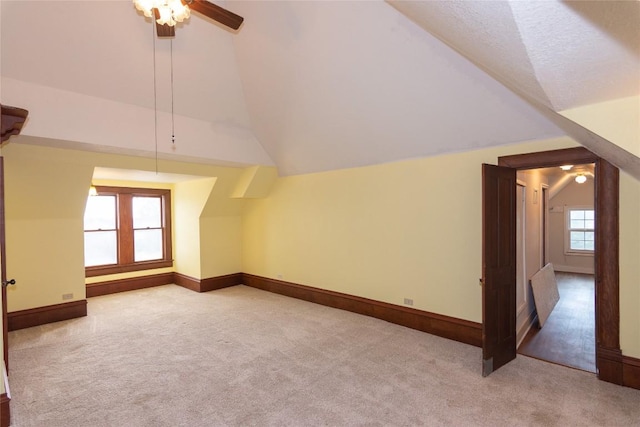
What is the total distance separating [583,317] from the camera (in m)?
4.53

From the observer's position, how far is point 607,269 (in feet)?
9.03

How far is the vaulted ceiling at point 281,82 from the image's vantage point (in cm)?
276

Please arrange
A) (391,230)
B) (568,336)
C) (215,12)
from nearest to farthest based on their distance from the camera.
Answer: (215,12) < (568,336) < (391,230)

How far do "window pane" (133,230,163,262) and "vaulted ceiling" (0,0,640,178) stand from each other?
9.01ft

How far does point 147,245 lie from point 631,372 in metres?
7.23

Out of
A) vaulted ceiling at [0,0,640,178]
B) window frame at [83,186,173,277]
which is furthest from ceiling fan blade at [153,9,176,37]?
window frame at [83,186,173,277]

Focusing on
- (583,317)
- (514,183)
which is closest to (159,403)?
(514,183)

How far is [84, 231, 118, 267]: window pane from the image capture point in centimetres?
567

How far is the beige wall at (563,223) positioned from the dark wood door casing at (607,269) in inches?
244

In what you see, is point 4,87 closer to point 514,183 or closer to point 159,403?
point 159,403

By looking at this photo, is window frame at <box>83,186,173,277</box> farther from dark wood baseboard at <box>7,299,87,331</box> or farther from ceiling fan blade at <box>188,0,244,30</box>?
ceiling fan blade at <box>188,0,244,30</box>

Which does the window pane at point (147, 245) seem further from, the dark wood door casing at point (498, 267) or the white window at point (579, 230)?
the white window at point (579, 230)

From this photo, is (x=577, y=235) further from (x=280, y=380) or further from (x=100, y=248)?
(x=100, y=248)

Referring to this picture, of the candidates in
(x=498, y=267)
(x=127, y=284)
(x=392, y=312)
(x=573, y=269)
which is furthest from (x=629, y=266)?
(x=127, y=284)
